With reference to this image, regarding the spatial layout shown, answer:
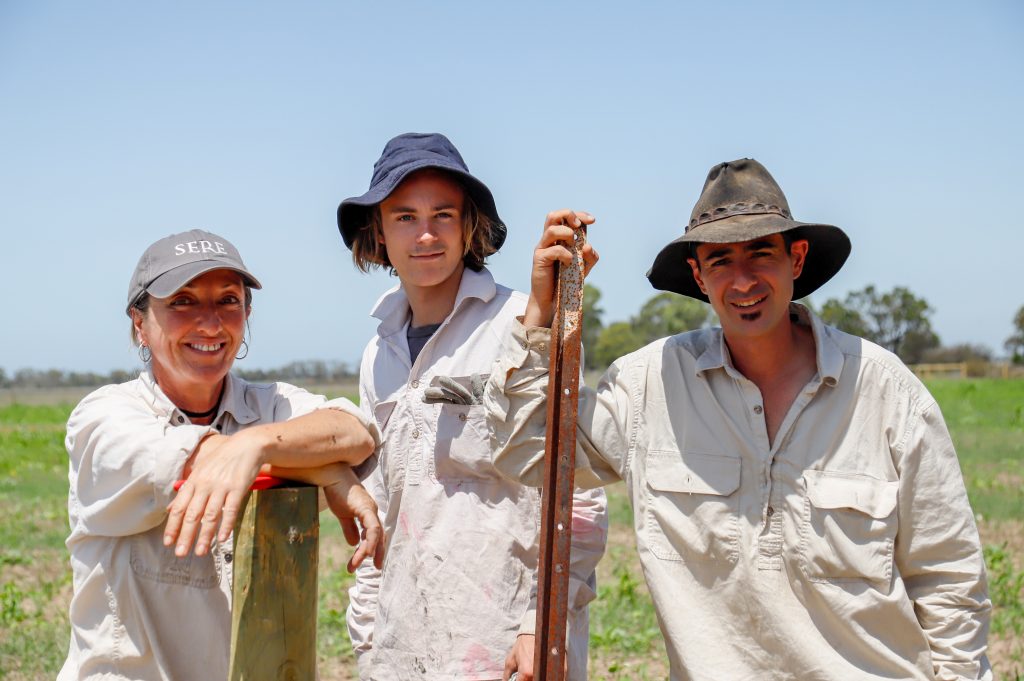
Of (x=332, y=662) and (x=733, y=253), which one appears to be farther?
(x=332, y=662)

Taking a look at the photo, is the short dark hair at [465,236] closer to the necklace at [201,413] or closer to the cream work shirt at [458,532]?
the cream work shirt at [458,532]

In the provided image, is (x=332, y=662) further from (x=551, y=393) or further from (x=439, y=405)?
(x=551, y=393)

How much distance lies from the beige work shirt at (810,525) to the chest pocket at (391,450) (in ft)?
1.38

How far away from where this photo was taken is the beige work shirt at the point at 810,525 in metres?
2.41

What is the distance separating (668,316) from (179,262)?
7378 cm

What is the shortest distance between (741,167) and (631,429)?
2.50 ft

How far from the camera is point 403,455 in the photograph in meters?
2.93

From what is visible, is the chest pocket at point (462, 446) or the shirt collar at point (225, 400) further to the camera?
the chest pocket at point (462, 446)

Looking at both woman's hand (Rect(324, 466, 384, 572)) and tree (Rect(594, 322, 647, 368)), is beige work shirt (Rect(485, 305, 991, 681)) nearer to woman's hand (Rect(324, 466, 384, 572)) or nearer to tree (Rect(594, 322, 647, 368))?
woman's hand (Rect(324, 466, 384, 572))

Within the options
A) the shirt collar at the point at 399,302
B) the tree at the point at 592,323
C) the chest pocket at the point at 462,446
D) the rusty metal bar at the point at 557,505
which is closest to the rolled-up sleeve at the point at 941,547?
the rusty metal bar at the point at 557,505

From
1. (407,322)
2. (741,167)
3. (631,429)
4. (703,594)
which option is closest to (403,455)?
(407,322)

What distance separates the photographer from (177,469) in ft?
7.19

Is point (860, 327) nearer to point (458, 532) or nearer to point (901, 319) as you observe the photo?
point (901, 319)

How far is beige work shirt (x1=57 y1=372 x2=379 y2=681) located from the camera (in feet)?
7.31
